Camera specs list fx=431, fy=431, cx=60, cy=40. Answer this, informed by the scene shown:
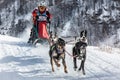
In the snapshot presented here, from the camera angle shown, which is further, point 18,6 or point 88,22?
point 18,6

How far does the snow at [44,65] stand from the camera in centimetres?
1130

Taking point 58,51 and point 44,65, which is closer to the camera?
point 58,51

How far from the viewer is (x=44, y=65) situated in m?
12.9

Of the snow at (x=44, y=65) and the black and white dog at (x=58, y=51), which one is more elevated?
the black and white dog at (x=58, y=51)

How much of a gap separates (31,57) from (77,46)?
3.63 meters

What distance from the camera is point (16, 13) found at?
117062mm

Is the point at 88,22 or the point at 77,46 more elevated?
the point at 77,46

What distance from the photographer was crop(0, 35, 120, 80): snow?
11305 mm

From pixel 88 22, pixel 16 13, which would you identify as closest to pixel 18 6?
pixel 16 13

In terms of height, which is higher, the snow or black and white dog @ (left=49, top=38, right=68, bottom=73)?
black and white dog @ (left=49, top=38, right=68, bottom=73)

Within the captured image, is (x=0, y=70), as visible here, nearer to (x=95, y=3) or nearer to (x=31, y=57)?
(x=31, y=57)

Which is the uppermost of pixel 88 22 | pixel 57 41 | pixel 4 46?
pixel 57 41

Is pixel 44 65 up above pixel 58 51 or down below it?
below

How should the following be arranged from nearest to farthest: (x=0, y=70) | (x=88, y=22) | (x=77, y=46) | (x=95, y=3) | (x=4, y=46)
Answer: (x=77, y=46), (x=0, y=70), (x=4, y=46), (x=88, y=22), (x=95, y=3)
